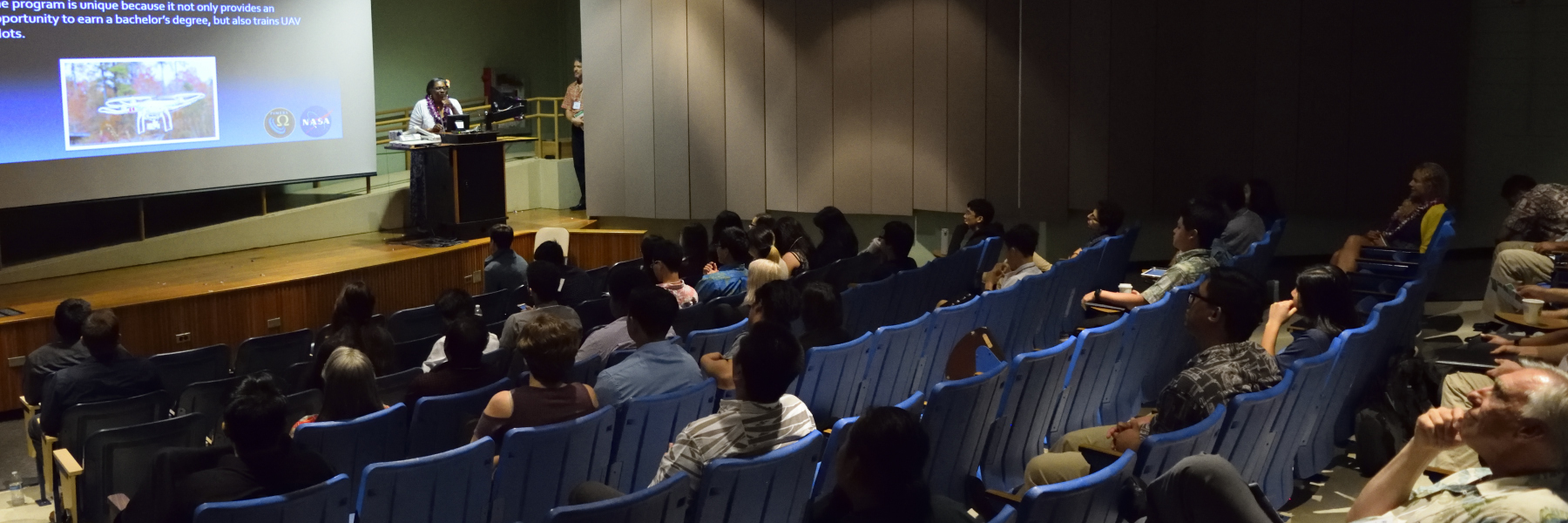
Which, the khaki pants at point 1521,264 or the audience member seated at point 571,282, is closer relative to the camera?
the khaki pants at point 1521,264

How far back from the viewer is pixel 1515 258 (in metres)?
6.45

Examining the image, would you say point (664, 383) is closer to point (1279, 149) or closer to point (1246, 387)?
point (1246, 387)

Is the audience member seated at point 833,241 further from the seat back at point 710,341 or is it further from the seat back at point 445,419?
the seat back at point 445,419

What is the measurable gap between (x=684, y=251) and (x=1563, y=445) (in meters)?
5.70

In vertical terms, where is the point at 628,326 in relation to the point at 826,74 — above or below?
below

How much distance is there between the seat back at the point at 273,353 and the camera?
5934 millimetres

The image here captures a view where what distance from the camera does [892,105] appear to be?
1084cm

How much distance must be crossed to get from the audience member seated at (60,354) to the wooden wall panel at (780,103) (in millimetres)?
6409

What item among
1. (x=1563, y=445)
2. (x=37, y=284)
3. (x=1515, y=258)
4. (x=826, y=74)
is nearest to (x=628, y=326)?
(x=1563, y=445)

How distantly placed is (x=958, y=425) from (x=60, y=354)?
4003mm

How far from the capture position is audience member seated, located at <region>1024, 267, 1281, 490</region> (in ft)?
12.8

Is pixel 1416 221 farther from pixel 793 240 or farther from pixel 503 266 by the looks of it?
pixel 503 266

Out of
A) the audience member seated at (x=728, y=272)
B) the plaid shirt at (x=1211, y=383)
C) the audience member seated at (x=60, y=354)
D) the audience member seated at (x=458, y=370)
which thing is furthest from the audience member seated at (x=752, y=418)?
the audience member seated at (x=60, y=354)

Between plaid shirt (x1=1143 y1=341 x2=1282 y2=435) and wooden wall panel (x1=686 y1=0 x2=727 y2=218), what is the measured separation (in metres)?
7.62
